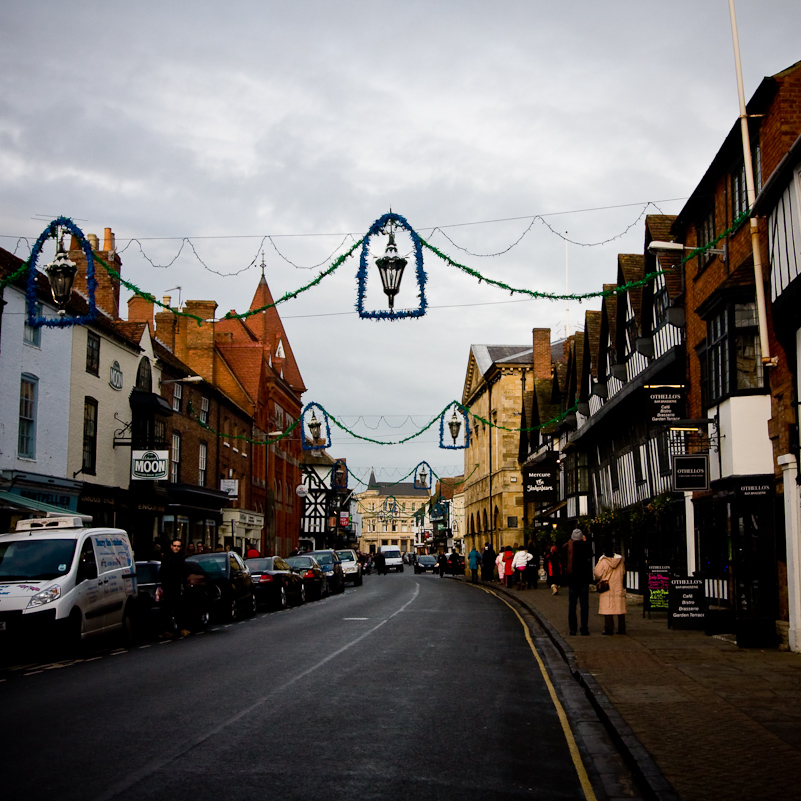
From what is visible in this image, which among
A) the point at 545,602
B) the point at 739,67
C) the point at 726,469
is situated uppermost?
the point at 739,67

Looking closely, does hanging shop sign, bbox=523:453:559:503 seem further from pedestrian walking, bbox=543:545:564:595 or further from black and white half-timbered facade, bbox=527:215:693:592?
pedestrian walking, bbox=543:545:564:595

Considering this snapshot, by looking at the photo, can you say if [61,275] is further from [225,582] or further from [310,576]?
[310,576]

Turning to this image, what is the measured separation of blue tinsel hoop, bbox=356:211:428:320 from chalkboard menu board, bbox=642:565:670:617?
932 cm

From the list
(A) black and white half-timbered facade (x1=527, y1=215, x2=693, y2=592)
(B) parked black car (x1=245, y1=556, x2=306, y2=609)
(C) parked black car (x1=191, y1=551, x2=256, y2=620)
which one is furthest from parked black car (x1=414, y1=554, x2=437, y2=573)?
(C) parked black car (x1=191, y1=551, x2=256, y2=620)

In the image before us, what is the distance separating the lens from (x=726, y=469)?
671 inches

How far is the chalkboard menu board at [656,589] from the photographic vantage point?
20516mm

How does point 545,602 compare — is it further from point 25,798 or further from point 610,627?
point 25,798

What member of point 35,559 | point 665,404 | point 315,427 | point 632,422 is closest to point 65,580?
point 35,559

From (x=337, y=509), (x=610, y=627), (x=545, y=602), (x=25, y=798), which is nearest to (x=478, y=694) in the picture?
(x=25, y=798)

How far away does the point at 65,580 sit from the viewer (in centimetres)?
1453

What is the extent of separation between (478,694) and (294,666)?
312 centimetres

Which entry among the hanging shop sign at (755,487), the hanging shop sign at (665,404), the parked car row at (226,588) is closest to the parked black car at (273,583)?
the parked car row at (226,588)

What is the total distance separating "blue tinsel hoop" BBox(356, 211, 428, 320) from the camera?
14266 mm

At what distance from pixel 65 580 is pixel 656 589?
39.6 ft
